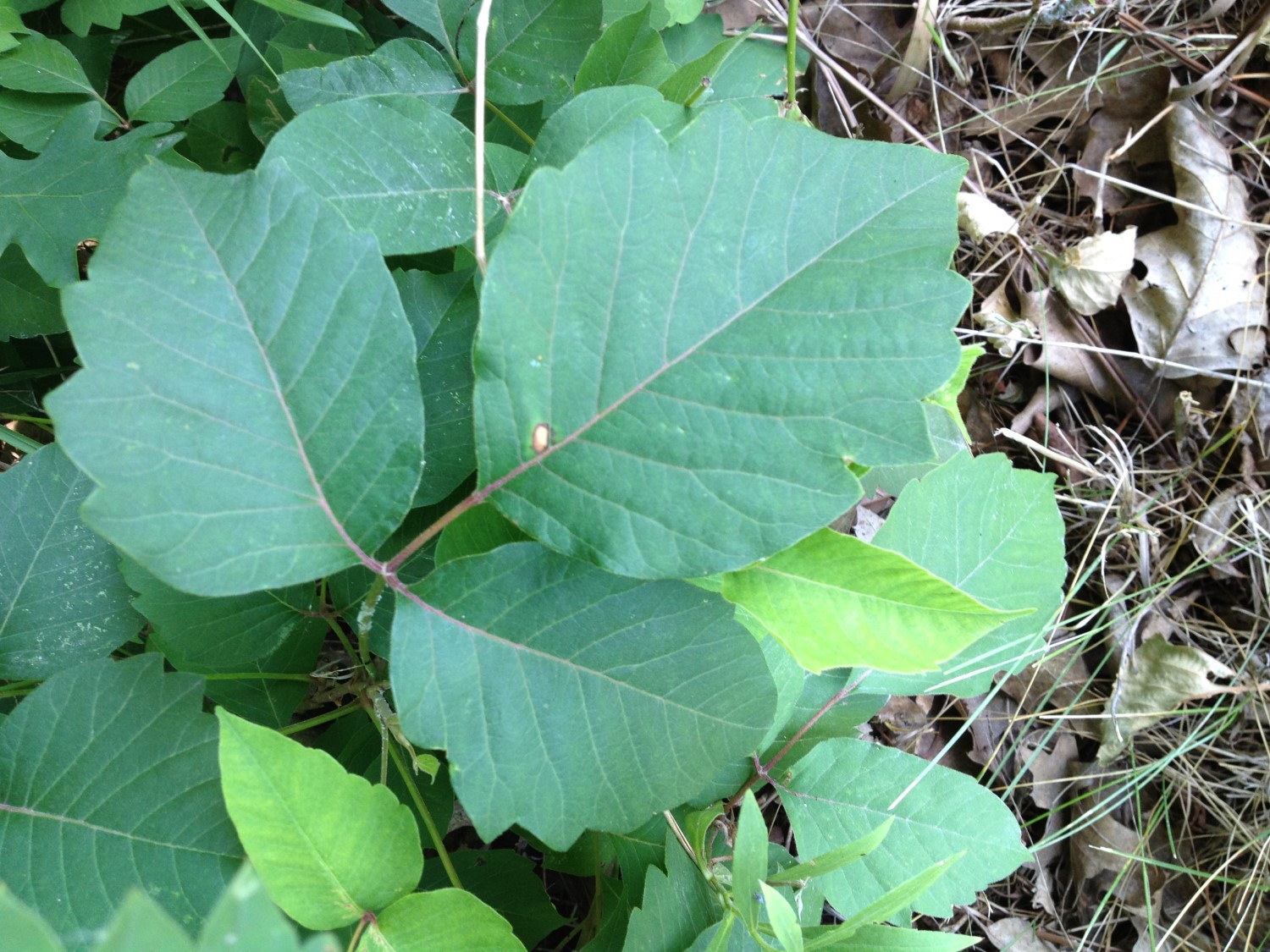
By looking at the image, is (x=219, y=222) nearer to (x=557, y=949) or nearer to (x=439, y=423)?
(x=439, y=423)

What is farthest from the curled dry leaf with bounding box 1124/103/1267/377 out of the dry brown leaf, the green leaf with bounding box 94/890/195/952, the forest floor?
the green leaf with bounding box 94/890/195/952

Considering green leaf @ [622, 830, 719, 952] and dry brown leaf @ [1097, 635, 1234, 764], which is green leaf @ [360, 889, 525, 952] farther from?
dry brown leaf @ [1097, 635, 1234, 764]

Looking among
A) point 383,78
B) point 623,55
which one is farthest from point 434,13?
point 623,55

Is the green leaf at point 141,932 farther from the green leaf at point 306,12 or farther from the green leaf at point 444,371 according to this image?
the green leaf at point 306,12

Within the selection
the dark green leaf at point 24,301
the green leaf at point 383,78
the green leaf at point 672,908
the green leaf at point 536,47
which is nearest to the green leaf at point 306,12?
the green leaf at point 383,78

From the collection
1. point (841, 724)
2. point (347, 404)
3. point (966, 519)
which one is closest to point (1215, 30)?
point (966, 519)

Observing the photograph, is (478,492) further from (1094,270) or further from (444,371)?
(1094,270)

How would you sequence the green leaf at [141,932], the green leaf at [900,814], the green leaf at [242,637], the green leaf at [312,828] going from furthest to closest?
the green leaf at [900,814] → the green leaf at [242,637] → the green leaf at [312,828] → the green leaf at [141,932]
